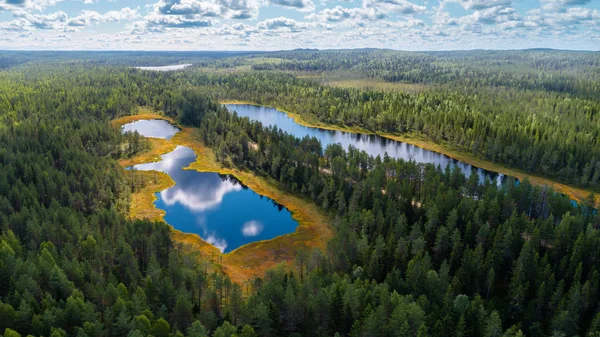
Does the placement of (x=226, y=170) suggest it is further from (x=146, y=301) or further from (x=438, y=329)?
(x=438, y=329)

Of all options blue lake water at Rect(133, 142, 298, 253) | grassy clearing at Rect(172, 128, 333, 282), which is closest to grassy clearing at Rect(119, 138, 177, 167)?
blue lake water at Rect(133, 142, 298, 253)

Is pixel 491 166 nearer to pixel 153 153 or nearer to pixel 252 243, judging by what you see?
pixel 252 243

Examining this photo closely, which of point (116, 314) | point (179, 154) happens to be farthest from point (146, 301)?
point (179, 154)

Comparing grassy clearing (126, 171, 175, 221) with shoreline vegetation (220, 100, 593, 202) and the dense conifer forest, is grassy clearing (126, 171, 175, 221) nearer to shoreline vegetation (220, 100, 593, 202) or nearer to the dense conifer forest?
the dense conifer forest

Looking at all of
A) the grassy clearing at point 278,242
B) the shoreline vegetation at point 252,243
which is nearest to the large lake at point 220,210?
the shoreline vegetation at point 252,243

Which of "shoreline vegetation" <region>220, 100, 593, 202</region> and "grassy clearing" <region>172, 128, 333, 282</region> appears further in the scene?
"shoreline vegetation" <region>220, 100, 593, 202</region>

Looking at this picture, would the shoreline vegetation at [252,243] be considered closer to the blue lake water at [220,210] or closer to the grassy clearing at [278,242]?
the grassy clearing at [278,242]

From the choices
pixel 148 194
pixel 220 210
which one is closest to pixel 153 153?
pixel 148 194
